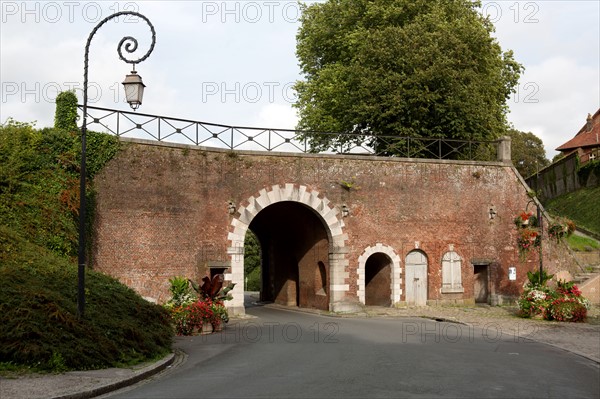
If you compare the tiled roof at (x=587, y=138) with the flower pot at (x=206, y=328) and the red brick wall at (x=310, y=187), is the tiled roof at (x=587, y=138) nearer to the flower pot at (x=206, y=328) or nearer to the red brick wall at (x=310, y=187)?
the red brick wall at (x=310, y=187)

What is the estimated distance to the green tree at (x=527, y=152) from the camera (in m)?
60.2

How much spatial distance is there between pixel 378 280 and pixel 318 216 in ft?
13.4

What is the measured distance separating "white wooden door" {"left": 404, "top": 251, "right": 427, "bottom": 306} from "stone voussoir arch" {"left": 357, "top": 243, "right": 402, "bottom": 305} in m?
0.36

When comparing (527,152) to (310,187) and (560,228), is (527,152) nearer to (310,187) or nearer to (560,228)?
(560,228)

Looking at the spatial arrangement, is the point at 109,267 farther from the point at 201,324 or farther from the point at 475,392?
the point at 475,392

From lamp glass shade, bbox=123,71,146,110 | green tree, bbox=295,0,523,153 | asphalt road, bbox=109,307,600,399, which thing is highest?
green tree, bbox=295,0,523,153

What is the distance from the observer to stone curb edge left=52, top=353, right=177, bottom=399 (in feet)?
29.7

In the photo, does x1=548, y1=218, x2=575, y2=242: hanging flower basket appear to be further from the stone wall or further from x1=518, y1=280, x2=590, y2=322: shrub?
the stone wall

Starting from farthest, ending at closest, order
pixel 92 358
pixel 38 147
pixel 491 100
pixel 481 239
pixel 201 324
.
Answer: pixel 491 100, pixel 481 239, pixel 38 147, pixel 201 324, pixel 92 358

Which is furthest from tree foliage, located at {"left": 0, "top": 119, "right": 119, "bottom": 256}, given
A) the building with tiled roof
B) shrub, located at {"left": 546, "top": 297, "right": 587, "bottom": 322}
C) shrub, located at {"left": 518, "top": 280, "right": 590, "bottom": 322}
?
the building with tiled roof

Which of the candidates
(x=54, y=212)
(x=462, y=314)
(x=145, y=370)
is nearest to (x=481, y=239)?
(x=462, y=314)

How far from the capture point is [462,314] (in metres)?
22.7

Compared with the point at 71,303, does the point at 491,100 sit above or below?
above

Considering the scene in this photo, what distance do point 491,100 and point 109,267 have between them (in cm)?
2183
